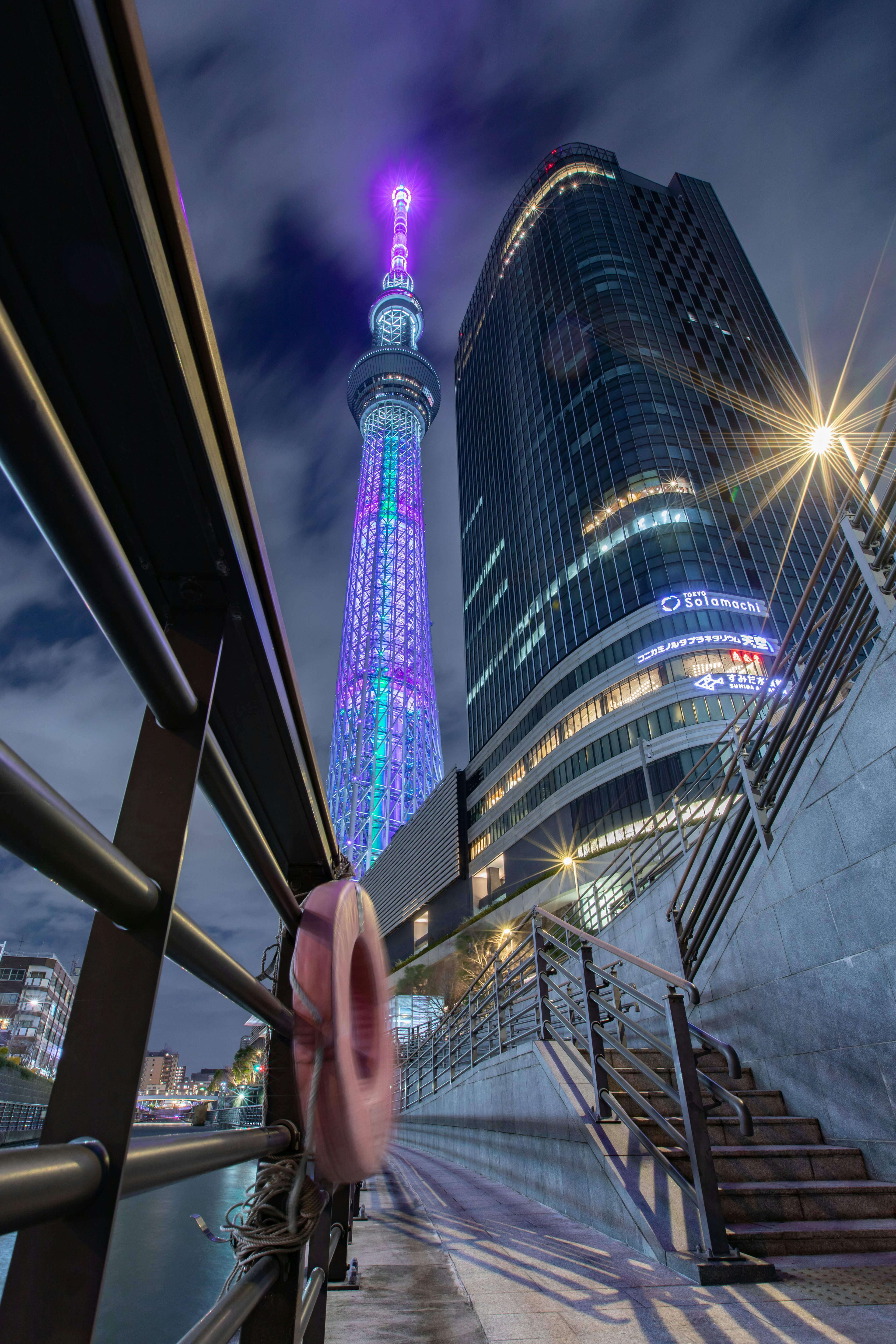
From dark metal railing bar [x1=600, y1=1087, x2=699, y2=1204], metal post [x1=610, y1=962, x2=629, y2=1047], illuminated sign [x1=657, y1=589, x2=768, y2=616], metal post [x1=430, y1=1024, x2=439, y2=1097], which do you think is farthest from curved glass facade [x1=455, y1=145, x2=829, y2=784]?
dark metal railing bar [x1=600, y1=1087, x2=699, y2=1204]

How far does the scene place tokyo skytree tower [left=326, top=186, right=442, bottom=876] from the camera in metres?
74.1

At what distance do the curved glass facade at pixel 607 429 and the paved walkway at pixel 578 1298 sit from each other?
35780 mm

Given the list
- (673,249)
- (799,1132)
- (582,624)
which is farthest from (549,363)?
(799,1132)

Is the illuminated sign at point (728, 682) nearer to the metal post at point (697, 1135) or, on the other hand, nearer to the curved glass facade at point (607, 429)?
the curved glass facade at point (607, 429)

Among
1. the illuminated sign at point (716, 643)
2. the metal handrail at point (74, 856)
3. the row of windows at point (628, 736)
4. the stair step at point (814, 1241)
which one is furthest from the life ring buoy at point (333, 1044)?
the illuminated sign at point (716, 643)

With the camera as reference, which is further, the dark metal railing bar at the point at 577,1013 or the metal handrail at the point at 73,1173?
the dark metal railing bar at the point at 577,1013

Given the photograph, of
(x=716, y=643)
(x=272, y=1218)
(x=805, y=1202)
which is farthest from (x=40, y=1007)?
(x=716, y=643)

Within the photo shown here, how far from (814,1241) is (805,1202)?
0.36 meters

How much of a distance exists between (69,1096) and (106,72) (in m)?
0.96

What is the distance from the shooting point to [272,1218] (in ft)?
4.78

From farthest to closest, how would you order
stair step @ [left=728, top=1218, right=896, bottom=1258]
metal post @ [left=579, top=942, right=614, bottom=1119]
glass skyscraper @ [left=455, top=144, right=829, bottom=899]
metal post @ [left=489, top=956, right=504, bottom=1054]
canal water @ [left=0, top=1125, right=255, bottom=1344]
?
glass skyscraper @ [left=455, top=144, right=829, bottom=899]
metal post @ [left=489, top=956, right=504, bottom=1054]
canal water @ [left=0, top=1125, right=255, bottom=1344]
metal post @ [left=579, top=942, right=614, bottom=1119]
stair step @ [left=728, top=1218, right=896, bottom=1258]

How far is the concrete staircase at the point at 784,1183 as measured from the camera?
314 centimetres

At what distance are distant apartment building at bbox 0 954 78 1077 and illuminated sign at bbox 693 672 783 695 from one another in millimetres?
29614

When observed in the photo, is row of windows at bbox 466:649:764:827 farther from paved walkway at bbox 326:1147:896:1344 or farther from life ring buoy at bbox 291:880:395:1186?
life ring buoy at bbox 291:880:395:1186
